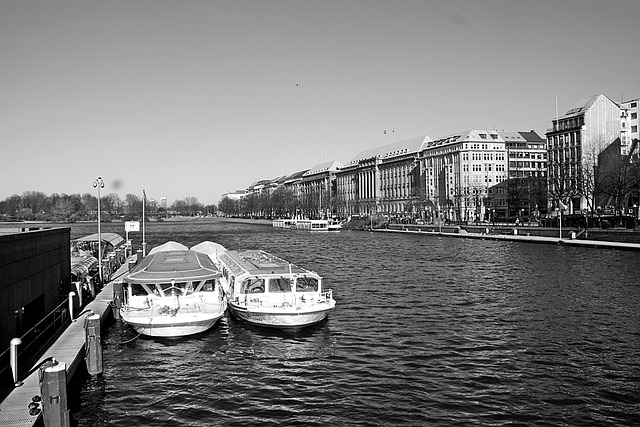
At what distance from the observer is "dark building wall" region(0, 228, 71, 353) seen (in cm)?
2264

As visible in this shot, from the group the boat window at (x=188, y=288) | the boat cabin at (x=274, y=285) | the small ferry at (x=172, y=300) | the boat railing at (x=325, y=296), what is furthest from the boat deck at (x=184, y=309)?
the boat railing at (x=325, y=296)

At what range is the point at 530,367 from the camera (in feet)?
83.0

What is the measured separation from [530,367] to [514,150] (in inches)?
6828

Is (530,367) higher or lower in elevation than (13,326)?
lower

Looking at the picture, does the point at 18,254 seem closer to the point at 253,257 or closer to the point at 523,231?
the point at 253,257

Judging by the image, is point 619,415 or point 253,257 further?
point 253,257

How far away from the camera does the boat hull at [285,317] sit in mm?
31438

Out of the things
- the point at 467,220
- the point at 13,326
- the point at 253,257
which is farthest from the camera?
the point at 467,220

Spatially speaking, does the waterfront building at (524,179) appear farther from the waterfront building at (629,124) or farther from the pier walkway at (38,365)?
the pier walkway at (38,365)

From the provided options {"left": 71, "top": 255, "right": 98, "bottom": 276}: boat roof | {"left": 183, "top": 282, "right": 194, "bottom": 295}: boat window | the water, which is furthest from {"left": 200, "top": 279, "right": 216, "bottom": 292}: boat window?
{"left": 71, "top": 255, "right": 98, "bottom": 276}: boat roof

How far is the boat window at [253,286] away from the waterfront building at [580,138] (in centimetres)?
10471

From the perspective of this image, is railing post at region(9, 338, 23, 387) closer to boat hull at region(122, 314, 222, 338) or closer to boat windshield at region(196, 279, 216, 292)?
boat hull at region(122, 314, 222, 338)

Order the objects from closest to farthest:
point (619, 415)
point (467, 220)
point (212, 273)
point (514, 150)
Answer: point (619, 415) → point (212, 273) → point (467, 220) → point (514, 150)

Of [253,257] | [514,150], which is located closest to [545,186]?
[514,150]
